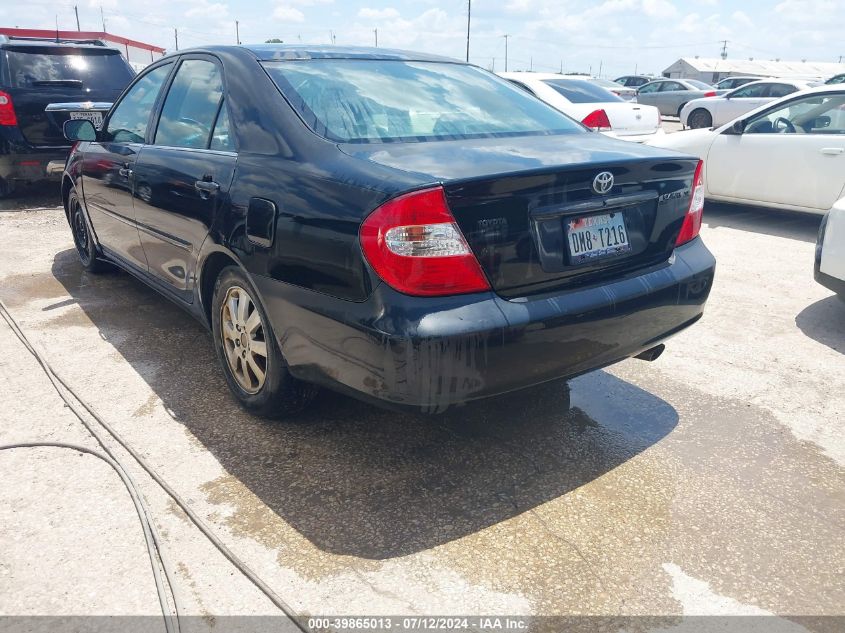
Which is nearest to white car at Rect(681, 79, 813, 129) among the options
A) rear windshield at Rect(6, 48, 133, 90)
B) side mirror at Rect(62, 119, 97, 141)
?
rear windshield at Rect(6, 48, 133, 90)

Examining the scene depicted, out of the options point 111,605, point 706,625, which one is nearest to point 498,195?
point 706,625

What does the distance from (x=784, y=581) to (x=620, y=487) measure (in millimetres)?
663

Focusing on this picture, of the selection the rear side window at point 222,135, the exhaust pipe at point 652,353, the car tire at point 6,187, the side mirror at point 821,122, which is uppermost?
the rear side window at point 222,135

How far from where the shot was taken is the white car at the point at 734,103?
18016 mm

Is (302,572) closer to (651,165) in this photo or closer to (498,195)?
(498,195)

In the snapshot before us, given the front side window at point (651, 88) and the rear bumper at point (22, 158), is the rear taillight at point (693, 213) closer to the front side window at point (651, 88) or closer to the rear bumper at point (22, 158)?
the rear bumper at point (22, 158)

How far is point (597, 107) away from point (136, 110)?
6.89m

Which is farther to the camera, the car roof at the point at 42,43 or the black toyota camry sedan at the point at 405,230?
the car roof at the point at 42,43

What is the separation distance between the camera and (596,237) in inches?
105

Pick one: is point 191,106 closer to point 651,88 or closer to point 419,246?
point 419,246

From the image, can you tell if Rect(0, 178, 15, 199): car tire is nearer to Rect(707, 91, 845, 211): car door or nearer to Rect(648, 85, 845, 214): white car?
Rect(648, 85, 845, 214): white car

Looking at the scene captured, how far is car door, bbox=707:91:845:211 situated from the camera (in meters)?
6.80

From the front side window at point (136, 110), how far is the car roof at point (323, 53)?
35.6 inches

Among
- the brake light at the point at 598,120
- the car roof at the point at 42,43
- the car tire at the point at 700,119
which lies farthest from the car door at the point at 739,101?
the car roof at the point at 42,43
